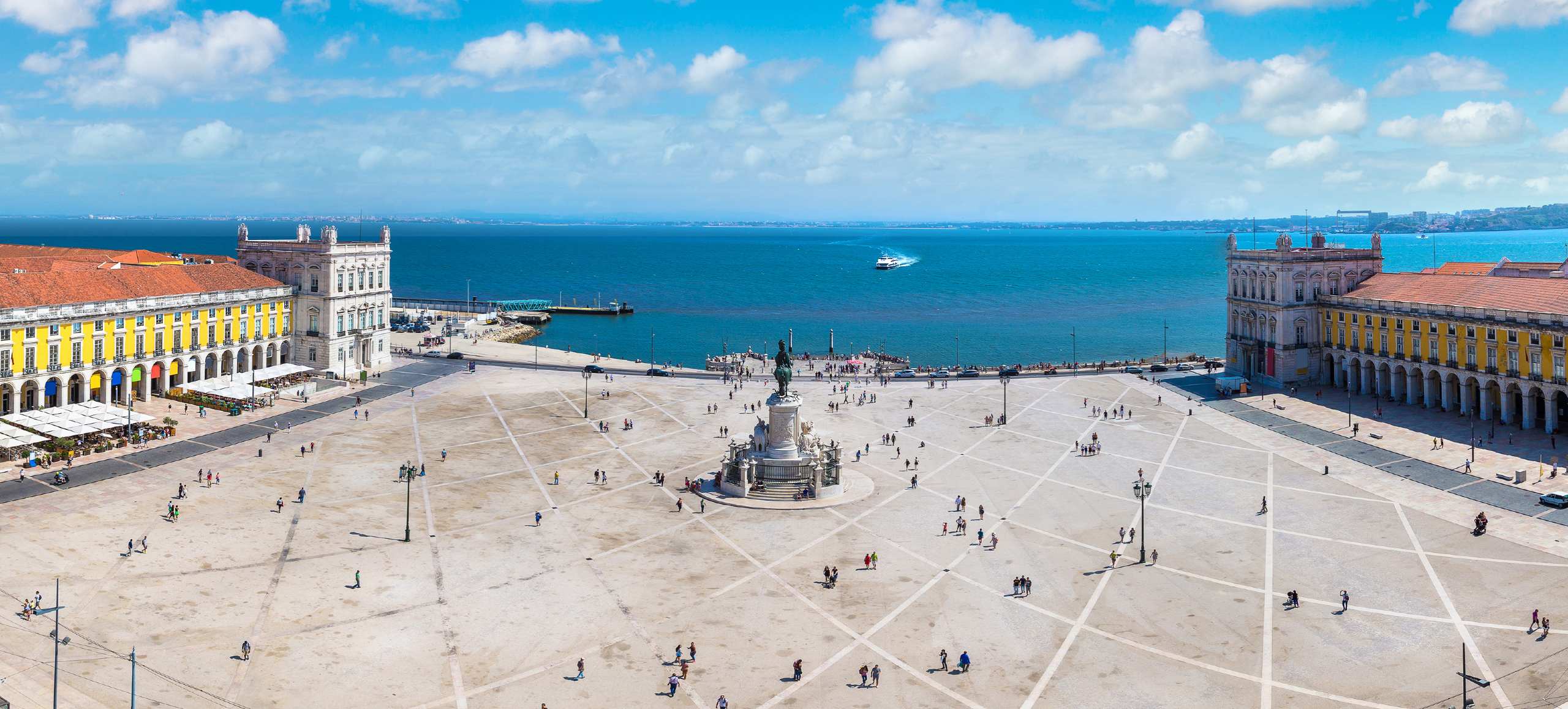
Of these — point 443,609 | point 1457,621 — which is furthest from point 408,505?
point 1457,621

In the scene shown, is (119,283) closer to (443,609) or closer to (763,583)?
(443,609)

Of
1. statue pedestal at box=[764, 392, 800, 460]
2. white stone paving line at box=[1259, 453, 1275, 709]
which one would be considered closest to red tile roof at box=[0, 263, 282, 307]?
statue pedestal at box=[764, 392, 800, 460]

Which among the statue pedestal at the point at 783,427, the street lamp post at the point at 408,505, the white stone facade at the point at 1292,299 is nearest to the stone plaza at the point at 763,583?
the street lamp post at the point at 408,505

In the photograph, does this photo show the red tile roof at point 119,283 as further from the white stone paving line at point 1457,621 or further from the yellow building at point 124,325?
the white stone paving line at point 1457,621

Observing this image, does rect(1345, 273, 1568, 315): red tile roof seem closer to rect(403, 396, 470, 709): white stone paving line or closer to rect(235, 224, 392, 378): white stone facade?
rect(403, 396, 470, 709): white stone paving line

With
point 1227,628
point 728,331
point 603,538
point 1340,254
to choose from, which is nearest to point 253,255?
point 603,538

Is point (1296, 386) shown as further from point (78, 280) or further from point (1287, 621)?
point (78, 280)
